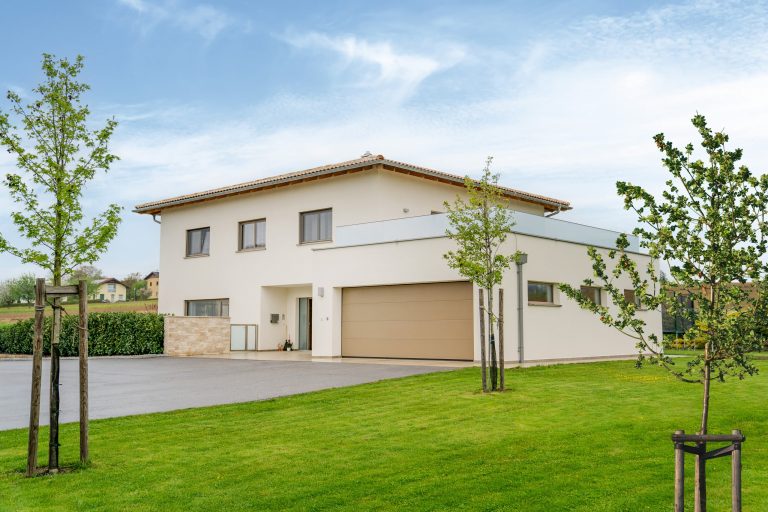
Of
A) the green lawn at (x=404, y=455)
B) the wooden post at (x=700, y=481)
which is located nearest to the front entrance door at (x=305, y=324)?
the green lawn at (x=404, y=455)

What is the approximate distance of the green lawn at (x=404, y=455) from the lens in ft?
19.4

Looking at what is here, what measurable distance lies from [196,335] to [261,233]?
14.5 feet

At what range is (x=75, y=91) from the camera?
1027cm

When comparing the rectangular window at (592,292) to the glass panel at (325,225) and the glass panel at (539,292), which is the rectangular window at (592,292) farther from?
the glass panel at (325,225)

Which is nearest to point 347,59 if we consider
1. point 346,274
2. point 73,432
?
point 346,274

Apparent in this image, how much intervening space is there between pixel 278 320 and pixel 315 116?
33.8ft

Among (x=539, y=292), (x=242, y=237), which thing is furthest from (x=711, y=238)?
(x=242, y=237)

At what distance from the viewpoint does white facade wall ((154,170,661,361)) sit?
64.3ft

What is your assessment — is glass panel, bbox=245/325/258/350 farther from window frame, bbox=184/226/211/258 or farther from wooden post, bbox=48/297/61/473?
wooden post, bbox=48/297/61/473

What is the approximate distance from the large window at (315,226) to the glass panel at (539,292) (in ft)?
25.5

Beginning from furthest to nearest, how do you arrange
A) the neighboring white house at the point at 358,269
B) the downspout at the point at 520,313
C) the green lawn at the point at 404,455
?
the neighboring white house at the point at 358,269
the downspout at the point at 520,313
the green lawn at the point at 404,455

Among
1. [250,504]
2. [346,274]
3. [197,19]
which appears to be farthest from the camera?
[346,274]

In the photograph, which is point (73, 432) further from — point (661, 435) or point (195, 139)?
point (195, 139)

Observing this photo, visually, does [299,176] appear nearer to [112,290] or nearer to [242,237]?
[242,237]
